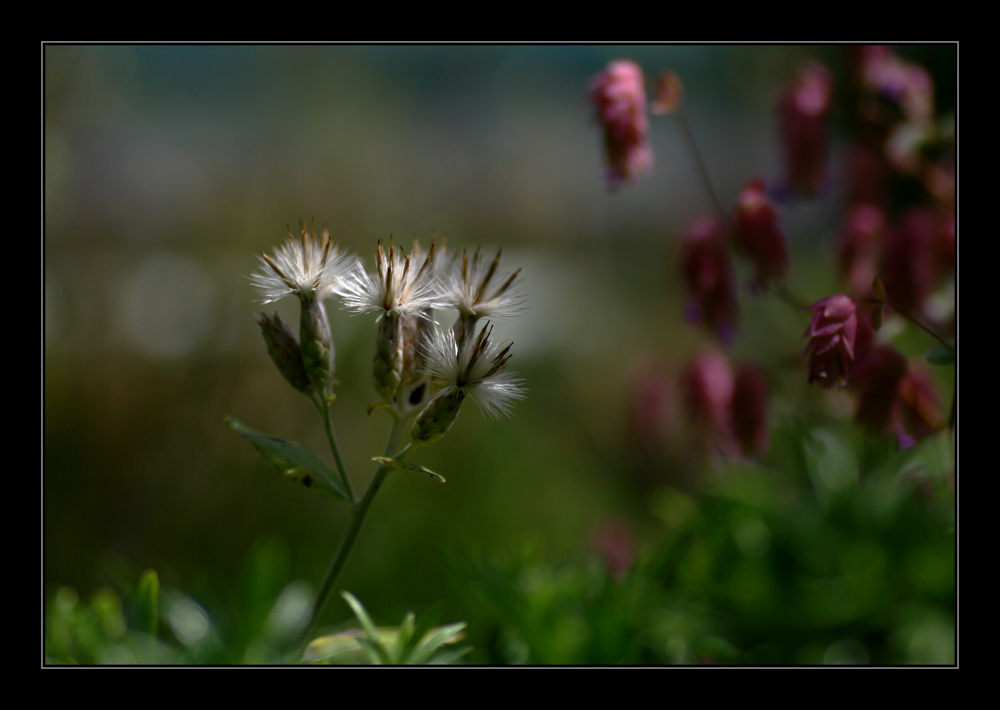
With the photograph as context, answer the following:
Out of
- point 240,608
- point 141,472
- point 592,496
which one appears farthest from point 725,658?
point 141,472

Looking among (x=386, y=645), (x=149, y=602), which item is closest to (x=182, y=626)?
(x=149, y=602)

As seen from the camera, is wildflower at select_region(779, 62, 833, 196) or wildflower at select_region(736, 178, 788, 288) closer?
wildflower at select_region(736, 178, 788, 288)

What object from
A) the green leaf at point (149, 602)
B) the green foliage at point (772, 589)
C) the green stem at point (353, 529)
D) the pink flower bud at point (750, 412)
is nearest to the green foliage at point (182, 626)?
the green leaf at point (149, 602)

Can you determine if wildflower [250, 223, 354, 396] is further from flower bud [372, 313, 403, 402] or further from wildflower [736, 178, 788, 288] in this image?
wildflower [736, 178, 788, 288]

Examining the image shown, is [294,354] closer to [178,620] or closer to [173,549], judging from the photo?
[178,620]

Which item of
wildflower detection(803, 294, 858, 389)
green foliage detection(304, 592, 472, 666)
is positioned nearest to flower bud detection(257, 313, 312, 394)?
green foliage detection(304, 592, 472, 666)

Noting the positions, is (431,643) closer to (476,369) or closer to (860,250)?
(476,369)
